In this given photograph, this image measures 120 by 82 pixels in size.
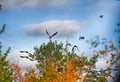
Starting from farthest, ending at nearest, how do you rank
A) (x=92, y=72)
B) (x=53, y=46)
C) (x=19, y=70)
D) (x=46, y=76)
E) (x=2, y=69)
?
(x=53, y=46) → (x=92, y=72) → (x=19, y=70) → (x=46, y=76) → (x=2, y=69)

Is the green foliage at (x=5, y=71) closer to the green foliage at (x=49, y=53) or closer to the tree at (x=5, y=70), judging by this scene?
the tree at (x=5, y=70)

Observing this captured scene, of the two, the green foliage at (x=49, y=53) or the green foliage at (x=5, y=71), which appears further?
the green foliage at (x=49, y=53)

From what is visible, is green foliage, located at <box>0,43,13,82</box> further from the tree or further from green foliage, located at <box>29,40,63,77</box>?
green foliage, located at <box>29,40,63,77</box>

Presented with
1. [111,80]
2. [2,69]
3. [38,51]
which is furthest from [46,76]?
[111,80]

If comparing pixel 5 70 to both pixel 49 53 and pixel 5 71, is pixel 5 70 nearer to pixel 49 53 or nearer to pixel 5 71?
pixel 5 71

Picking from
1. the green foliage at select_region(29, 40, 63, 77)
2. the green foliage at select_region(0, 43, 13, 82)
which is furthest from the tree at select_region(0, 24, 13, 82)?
the green foliage at select_region(29, 40, 63, 77)

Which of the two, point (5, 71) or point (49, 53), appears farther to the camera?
point (49, 53)

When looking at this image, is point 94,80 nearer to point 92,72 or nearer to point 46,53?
point 92,72

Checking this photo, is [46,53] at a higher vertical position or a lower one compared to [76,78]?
higher

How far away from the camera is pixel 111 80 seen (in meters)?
2.71

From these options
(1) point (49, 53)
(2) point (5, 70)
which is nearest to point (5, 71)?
(2) point (5, 70)

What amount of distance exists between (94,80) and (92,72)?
1.20 meters

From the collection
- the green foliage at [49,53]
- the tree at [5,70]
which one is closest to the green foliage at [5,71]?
the tree at [5,70]

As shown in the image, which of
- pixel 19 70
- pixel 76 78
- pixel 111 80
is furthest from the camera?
pixel 19 70
